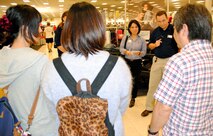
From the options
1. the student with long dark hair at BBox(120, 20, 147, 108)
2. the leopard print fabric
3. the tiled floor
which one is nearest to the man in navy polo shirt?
the tiled floor

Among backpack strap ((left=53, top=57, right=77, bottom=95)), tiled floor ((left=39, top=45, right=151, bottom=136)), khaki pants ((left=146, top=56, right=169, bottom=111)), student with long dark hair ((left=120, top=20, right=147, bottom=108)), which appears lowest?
tiled floor ((left=39, top=45, right=151, bottom=136))

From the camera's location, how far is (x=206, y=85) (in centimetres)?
121

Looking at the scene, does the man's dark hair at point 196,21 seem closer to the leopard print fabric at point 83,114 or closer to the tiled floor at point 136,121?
the leopard print fabric at point 83,114

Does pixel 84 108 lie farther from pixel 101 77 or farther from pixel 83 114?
pixel 101 77

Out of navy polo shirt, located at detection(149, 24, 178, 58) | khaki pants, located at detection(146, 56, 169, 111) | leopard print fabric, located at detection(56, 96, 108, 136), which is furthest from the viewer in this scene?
khaki pants, located at detection(146, 56, 169, 111)

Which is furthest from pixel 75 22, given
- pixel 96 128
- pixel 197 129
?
pixel 197 129

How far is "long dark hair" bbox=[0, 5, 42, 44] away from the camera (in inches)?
51.8

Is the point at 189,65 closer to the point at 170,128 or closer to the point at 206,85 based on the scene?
the point at 206,85

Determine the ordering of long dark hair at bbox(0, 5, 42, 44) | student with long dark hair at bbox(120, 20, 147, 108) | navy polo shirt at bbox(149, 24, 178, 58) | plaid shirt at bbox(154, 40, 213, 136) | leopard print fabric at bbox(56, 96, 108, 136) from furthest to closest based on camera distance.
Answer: student with long dark hair at bbox(120, 20, 147, 108), navy polo shirt at bbox(149, 24, 178, 58), long dark hair at bbox(0, 5, 42, 44), plaid shirt at bbox(154, 40, 213, 136), leopard print fabric at bbox(56, 96, 108, 136)

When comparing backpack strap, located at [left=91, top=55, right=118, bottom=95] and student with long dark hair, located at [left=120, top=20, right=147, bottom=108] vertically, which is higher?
backpack strap, located at [left=91, top=55, right=118, bottom=95]

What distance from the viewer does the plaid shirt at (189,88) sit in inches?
46.0

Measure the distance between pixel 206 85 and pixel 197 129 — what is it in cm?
27

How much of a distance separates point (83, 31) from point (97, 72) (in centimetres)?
22

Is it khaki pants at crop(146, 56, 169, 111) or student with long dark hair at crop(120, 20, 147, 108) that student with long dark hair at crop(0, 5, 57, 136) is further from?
student with long dark hair at crop(120, 20, 147, 108)
